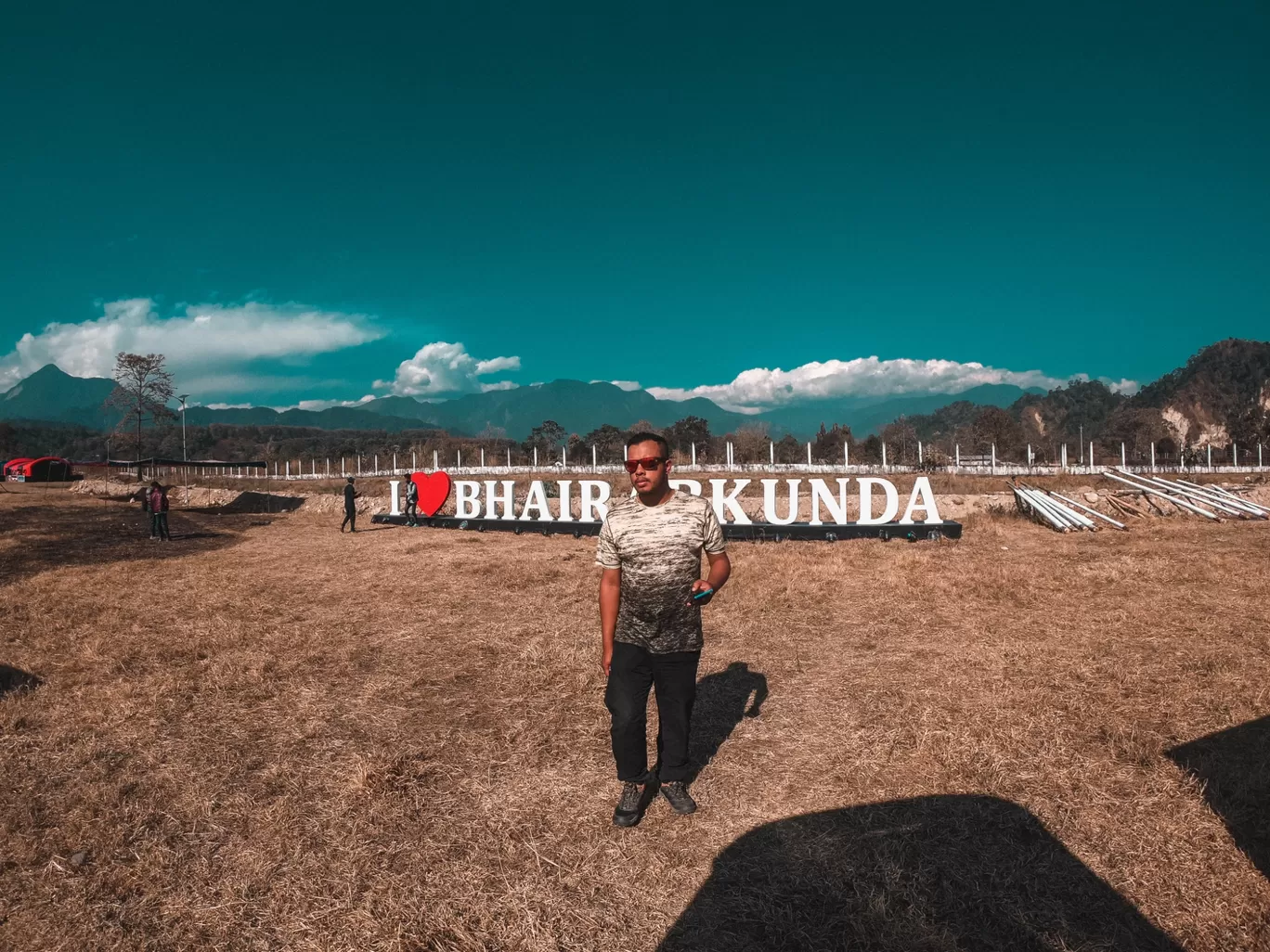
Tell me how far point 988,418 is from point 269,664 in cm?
9187

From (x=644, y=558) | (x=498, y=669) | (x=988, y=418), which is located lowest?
(x=498, y=669)

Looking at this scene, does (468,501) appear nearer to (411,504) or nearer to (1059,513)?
(411,504)

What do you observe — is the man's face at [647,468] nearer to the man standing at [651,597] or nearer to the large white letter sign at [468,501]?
the man standing at [651,597]

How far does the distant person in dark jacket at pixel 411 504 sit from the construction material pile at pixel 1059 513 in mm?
21395

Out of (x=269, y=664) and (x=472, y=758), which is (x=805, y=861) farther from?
(x=269, y=664)

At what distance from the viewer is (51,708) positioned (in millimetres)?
6086

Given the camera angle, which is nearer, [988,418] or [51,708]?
[51,708]

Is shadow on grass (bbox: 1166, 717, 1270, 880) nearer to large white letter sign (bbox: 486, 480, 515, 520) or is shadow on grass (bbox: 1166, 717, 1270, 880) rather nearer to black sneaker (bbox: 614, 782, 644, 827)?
black sneaker (bbox: 614, 782, 644, 827)

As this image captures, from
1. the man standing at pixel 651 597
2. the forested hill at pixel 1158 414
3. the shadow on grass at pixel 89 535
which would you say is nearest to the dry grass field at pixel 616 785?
the man standing at pixel 651 597

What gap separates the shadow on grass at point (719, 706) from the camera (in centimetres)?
521

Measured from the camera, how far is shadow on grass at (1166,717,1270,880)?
3736mm

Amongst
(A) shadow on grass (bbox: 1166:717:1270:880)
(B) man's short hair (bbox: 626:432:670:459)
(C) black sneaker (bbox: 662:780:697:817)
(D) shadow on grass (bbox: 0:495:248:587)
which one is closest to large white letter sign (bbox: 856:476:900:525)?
(A) shadow on grass (bbox: 1166:717:1270:880)

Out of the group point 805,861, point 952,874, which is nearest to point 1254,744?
point 952,874

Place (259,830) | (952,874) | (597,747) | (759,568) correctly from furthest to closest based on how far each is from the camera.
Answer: (759,568), (597,747), (259,830), (952,874)
